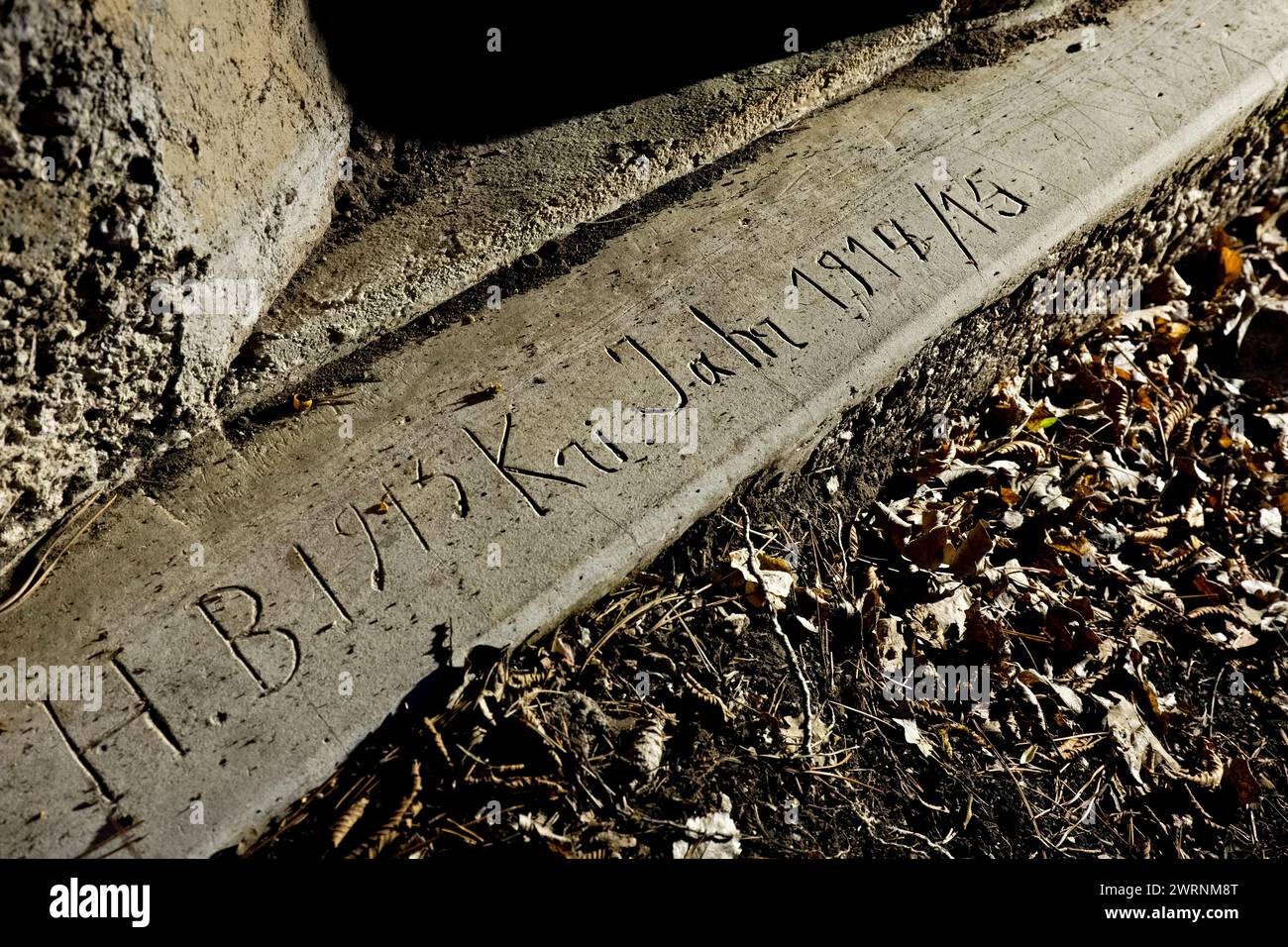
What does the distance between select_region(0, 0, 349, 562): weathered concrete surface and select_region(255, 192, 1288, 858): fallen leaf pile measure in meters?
1.18

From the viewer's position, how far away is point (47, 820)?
212cm

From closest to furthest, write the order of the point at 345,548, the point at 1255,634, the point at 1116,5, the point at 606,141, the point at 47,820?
the point at 47,820
the point at 345,548
the point at 1255,634
the point at 606,141
the point at 1116,5

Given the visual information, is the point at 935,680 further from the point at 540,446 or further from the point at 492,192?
the point at 492,192

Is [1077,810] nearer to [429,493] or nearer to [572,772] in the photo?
[572,772]

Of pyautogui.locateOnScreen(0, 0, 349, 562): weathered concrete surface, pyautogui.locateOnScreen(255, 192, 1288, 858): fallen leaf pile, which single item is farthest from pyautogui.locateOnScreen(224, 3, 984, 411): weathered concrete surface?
pyautogui.locateOnScreen(255, 192, 1288, 858): fallen leaf pile

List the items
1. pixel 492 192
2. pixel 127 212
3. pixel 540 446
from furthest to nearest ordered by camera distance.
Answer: pixel 492 192 < pixel 540 446 < pixel 127 212

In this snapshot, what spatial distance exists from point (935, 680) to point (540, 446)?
1386 mm

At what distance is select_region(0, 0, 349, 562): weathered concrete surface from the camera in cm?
215

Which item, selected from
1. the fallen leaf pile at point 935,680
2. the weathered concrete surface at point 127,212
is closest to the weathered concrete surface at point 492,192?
the weathered concrete surface at point 127,212

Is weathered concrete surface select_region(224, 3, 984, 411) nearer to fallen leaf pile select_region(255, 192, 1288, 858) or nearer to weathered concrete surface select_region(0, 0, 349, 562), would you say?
weathered concrete surface select_region(0, 0, 349, 562)

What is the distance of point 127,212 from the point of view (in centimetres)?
236

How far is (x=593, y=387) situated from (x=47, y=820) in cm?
179

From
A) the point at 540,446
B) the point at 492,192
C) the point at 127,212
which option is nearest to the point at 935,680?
the point at 540,446
